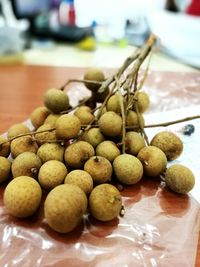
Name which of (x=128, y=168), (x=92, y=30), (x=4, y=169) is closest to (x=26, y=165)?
(x=4, y=169)

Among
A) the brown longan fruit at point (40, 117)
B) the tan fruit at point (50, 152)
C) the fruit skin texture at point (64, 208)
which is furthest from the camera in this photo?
the brown longan fruit at point (40, 117)

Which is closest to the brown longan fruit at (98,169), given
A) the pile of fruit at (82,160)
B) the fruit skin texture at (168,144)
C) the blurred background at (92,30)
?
the pile of fruit at (82,160)

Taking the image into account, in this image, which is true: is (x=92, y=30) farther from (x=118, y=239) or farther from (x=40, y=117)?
(x=118, y=239)

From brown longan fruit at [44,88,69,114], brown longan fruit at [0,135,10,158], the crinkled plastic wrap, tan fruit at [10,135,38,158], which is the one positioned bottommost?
the crinkled plastic wrap

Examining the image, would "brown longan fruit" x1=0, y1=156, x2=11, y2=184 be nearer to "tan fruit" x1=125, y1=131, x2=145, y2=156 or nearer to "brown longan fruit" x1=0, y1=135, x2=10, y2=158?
"brown longan fruit" x1=0, y1=135, x2=10, y2=158

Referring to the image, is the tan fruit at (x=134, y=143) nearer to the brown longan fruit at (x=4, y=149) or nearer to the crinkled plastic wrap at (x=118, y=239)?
the crinkled plastic wrap at (x=118, y=239)

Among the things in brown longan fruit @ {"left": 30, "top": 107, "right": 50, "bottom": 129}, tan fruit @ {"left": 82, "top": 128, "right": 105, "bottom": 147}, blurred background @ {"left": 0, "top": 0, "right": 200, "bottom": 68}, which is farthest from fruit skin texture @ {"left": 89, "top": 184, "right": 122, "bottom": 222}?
blurred background @ {"left": 0, "top": 0, "right": 200, "bottom": 68}

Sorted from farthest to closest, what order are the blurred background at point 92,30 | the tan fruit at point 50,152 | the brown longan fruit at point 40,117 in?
the blurred background at point 92,30 < the brown longan fruit at point 40,117 < the tan fruit at point 50,152
